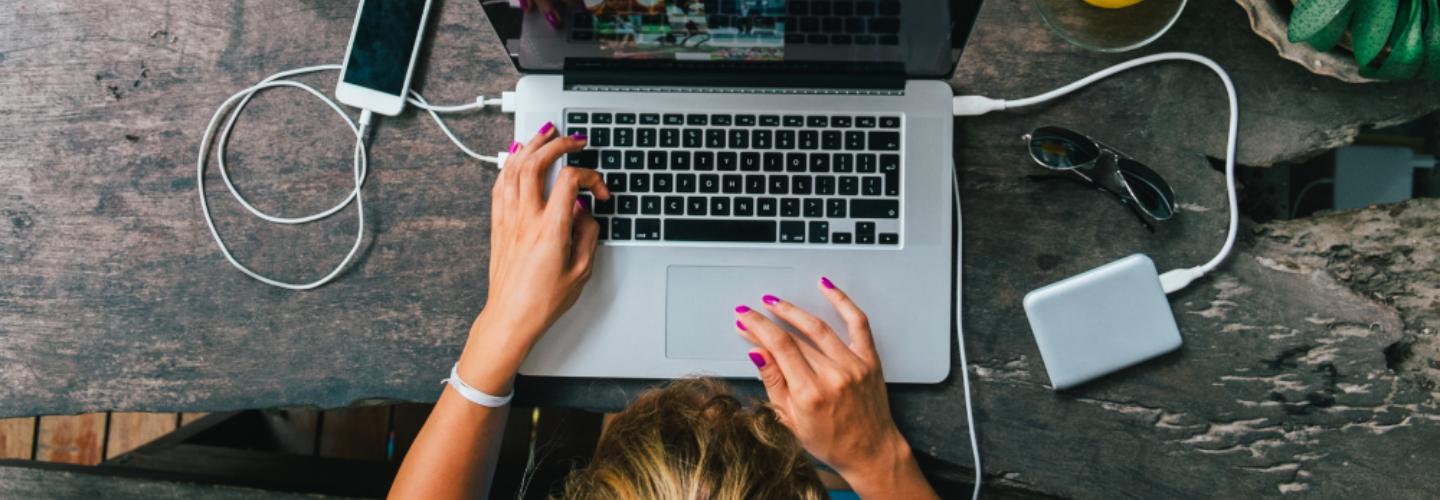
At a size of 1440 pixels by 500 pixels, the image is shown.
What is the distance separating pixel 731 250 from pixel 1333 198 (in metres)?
0.91

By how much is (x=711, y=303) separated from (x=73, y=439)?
1550 mm

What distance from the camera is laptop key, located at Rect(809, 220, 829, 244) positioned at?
850 mm

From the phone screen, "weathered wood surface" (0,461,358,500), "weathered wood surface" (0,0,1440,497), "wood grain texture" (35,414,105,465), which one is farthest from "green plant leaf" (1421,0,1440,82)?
"wood grain texture" (35,414,105,465)

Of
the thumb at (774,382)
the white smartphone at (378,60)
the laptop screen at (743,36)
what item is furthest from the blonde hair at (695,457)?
the white smartphone at (378,60)

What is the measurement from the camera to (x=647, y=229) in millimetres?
851

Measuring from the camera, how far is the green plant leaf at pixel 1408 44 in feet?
2.41

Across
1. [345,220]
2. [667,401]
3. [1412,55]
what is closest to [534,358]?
[667,401]

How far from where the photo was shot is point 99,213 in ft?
3.05

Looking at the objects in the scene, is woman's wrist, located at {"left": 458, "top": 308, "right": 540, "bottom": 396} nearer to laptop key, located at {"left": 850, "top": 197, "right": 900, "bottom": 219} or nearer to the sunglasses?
laptop key, located at {"left": 850, "top": 197, "right": 900, "bottom": 219}

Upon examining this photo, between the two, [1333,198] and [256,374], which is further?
[1333,198]

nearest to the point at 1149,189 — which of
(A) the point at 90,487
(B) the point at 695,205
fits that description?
(B) the point at 695,205

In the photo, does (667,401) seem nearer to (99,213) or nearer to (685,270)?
(685,270)

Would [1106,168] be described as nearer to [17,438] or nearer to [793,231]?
[793,231]

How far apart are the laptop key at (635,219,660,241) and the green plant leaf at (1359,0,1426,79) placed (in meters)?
0.71
